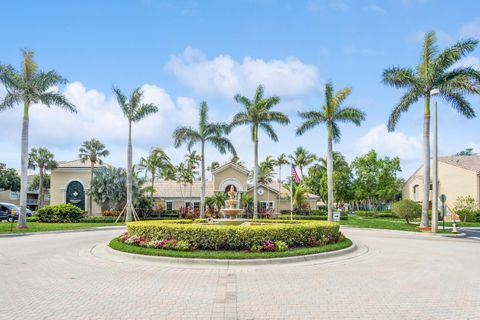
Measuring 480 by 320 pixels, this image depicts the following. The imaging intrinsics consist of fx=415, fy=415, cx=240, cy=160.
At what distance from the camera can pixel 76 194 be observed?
48344mm

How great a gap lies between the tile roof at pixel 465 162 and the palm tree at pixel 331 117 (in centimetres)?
2226

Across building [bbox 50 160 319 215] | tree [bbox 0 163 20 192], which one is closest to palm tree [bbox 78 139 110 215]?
building [bbox 50 160 319 215]

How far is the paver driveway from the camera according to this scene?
727cm

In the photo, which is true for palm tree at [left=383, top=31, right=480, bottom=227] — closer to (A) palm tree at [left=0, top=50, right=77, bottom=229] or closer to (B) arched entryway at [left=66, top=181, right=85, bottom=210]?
(A) palm tree at [left=0, top=50, right=77, bottom=229]

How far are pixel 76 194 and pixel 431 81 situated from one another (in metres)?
39.2

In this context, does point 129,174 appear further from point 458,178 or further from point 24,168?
point 458,178

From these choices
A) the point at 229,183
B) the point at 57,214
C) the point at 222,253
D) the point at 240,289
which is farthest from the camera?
the point at 229,183

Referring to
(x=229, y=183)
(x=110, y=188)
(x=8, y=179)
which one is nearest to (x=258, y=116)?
(x=229, y=183)

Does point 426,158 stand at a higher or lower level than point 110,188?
higher

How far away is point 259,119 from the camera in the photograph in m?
36.8

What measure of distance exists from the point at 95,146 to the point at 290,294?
44.0m

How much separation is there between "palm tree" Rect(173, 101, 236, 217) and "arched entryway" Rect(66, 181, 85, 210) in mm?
16627

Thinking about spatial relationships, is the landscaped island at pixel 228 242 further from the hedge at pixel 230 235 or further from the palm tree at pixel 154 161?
the palm tree at pixel 154 161

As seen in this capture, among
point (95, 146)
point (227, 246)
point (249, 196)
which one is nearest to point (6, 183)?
point (95, 146)
